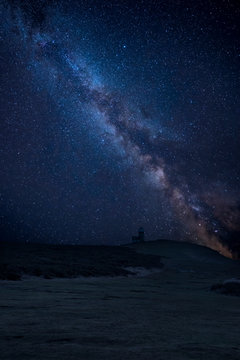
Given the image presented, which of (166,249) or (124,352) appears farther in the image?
(166,249)

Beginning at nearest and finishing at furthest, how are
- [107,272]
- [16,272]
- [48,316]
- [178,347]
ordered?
1. [178,347]
2. [48,316]
3. [16,272]
4. [107,272]

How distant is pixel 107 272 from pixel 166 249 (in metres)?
43.8

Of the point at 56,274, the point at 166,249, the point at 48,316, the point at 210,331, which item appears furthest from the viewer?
the point at 166,249

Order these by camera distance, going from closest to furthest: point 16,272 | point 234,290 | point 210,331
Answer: point 210,331 → point 234,290 → point 16,272

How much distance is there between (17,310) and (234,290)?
7546 millimetres

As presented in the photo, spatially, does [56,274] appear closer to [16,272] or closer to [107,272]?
[16,272]

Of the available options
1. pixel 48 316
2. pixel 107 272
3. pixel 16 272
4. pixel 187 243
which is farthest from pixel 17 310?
pixel 187 243

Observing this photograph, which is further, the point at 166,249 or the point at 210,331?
the point at 166,249

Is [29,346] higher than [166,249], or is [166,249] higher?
[166,249]

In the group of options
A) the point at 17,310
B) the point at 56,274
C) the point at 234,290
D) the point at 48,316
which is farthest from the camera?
the point at 56,274

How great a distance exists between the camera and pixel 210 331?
4.16 meters

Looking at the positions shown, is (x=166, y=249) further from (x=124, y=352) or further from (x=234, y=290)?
(x=124, y=352)

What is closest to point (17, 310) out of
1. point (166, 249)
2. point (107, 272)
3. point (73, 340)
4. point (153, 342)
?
point (73, 340)

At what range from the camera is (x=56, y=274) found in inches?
693
